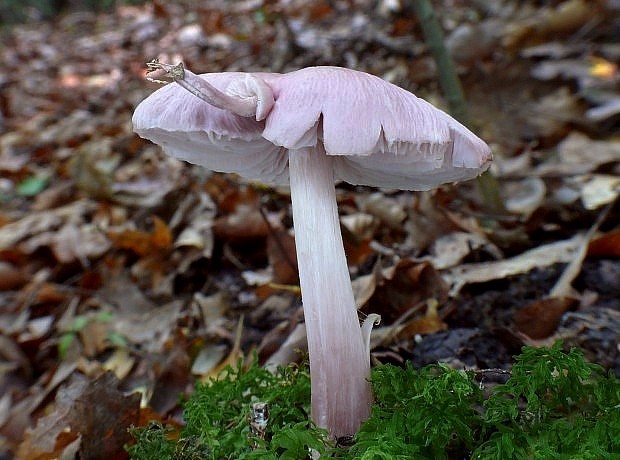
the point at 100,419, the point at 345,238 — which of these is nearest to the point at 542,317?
the point at 345,238

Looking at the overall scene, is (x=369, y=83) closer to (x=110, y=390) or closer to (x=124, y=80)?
(x=110, y=390)

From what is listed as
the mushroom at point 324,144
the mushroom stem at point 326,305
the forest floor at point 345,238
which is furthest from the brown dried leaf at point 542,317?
the mushroom stem at point 326,305

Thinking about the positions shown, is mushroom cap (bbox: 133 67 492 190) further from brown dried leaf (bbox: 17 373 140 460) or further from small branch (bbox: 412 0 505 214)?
small branch (bbox: 412 0 505 214)

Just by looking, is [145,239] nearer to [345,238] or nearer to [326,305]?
[345,238]

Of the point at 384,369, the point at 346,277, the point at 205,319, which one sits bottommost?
the point at 205,319

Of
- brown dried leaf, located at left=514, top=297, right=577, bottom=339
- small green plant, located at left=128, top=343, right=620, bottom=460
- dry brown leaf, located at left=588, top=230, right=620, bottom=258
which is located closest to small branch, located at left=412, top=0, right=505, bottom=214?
dry brown leaf, located at left=588, top=230, right=620, bottom=258

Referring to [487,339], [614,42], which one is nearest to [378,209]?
[487,339]

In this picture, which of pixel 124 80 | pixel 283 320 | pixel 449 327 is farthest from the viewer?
pixel 124 80
